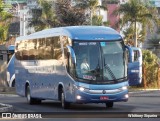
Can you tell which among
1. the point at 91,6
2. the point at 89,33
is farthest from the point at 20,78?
the point at 91,6

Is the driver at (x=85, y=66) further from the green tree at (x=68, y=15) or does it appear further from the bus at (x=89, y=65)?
the green tree at (x=68, y=15)

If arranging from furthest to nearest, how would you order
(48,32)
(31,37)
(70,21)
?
(70,21) → (31,37) → (48,32)

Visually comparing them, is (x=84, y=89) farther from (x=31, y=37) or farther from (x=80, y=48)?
(x=31, y=37)

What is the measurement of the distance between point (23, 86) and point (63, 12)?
31.1 m

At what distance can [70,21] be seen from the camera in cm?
5844

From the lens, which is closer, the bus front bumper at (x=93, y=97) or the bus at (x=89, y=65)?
the bus front bumper at (x=93, y=97)

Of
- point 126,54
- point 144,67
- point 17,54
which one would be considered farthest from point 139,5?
point 126,54

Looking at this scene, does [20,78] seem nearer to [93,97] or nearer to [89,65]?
[89,65]

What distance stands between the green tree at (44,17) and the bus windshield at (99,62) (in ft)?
125

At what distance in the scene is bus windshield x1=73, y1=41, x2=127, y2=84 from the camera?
2234 centimetres

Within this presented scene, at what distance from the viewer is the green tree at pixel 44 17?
63275 millimetres

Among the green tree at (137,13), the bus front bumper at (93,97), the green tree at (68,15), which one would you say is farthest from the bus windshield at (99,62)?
the green tree at (137,13)

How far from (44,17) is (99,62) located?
43528 mm

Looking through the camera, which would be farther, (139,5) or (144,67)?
(139,5)
